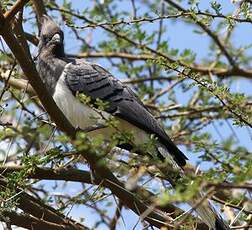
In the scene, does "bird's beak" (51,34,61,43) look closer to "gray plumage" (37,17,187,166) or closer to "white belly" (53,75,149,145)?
"gray plumage" (37,17,187,166)

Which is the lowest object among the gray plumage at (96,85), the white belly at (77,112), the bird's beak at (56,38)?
the white belly at (77,112)

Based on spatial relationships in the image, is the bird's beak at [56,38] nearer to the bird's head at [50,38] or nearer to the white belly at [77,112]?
the bird's head at [50,38]

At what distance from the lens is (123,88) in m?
4.66

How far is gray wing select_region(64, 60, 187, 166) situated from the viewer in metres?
4.38

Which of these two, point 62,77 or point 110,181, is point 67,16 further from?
point 110,181

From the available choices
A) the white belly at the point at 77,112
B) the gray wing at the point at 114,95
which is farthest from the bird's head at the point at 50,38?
the white belly at the point at 77,112

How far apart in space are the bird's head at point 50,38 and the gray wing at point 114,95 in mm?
216

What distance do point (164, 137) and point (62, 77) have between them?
2.70ft

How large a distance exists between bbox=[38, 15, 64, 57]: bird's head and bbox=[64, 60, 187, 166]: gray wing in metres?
0.22

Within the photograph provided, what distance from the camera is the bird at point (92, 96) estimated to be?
4.25m

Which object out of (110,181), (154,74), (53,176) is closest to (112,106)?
(53,176)

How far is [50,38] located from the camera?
4984 millimetres

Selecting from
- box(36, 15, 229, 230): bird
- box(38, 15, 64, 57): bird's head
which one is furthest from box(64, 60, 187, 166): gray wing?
box(38, 15, 64, 57): bird's head

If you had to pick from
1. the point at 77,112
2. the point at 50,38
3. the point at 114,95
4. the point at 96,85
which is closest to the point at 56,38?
the point at 50,38
